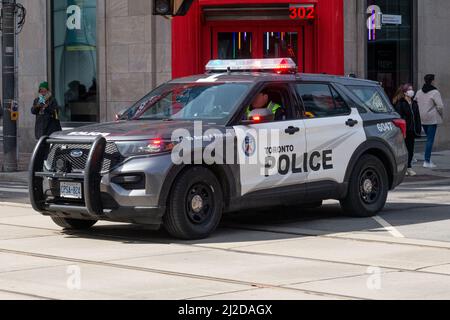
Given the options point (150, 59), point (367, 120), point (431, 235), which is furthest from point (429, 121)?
point (431, 235)

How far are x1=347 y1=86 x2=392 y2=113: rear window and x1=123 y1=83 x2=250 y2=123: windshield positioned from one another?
2.03 meters

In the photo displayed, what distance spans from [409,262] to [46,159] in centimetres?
428

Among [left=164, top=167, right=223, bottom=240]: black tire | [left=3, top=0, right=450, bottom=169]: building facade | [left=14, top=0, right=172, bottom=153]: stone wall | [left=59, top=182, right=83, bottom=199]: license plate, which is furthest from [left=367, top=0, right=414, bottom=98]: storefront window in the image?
[left=59, top=182, right=83, bottom=199]: license plate

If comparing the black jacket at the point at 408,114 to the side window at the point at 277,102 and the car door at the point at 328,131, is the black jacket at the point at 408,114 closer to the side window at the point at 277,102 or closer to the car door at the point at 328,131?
the car door at the point at 328,131

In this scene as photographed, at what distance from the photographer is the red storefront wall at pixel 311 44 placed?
22266 mm

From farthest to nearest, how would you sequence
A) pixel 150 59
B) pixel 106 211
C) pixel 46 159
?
pixel 150 59 < pixel 46 159 < pixel 106 211

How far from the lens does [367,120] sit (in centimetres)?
1272

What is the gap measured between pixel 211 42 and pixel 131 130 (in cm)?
1263

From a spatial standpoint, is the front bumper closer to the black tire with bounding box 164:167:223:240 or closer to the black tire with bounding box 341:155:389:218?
the black tire with bounding box 164:167:223:240

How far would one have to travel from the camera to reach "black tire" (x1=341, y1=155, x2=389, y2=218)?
493 inches

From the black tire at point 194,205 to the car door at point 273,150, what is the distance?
16.7 inches
